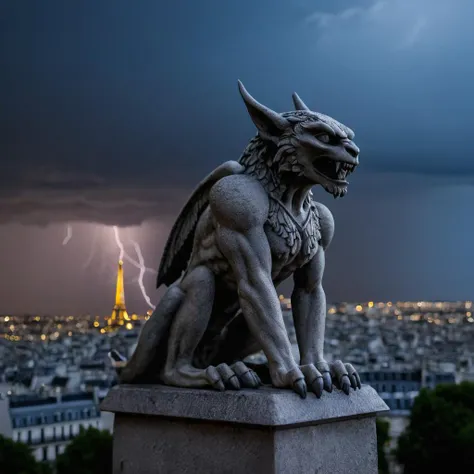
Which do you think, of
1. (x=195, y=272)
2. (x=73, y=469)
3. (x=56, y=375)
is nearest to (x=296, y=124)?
(x=195, y=272)

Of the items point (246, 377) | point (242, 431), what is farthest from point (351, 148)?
point (242, 431)

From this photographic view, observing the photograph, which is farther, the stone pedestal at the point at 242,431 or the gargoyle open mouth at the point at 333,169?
the gargoyle open mouth at the point at 333,169

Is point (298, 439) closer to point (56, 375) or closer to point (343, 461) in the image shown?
point (343, 461)

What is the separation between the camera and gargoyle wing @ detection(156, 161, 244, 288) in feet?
15.3

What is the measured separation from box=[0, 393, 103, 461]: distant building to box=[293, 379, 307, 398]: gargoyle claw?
31665 millimetres

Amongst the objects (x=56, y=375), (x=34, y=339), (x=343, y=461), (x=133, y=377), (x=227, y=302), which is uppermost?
(x=34, y=339)

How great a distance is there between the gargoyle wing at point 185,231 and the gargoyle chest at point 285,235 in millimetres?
276

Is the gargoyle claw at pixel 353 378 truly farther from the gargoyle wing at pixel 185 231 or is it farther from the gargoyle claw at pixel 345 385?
the gargoyle wing at pixel 185 231

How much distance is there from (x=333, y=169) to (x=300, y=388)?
0.94 metres

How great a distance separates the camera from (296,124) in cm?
447

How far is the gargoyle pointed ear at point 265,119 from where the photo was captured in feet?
14.7

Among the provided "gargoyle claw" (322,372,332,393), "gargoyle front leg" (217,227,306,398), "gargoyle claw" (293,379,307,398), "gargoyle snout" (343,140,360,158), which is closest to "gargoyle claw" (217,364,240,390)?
"gargoyle front leg" (217,227,306,398)

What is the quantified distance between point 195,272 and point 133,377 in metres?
0.60

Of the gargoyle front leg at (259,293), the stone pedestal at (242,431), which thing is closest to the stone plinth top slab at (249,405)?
the stone pedestal at (242,431)
